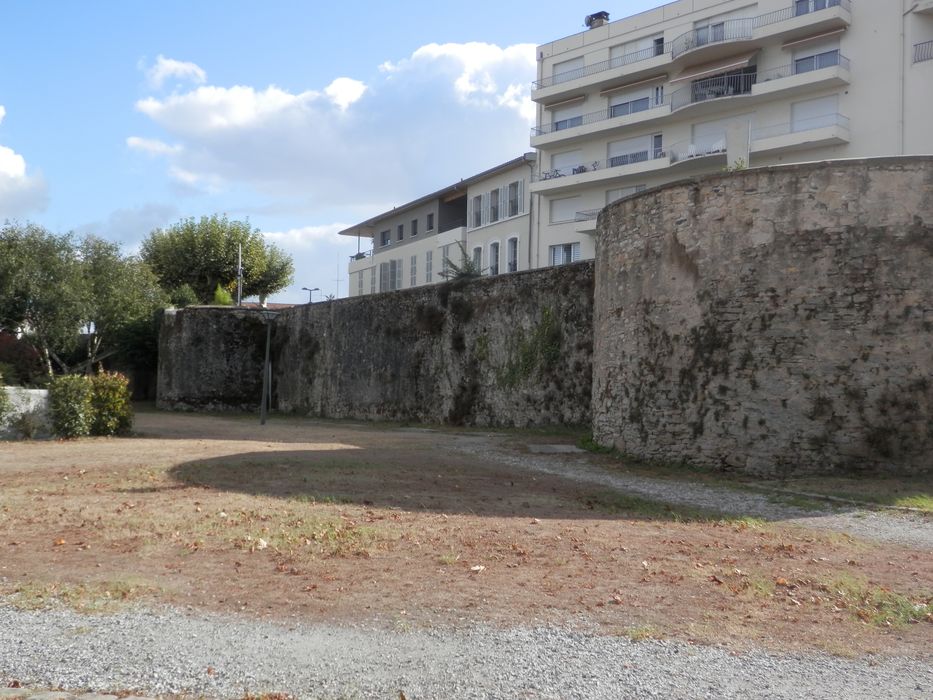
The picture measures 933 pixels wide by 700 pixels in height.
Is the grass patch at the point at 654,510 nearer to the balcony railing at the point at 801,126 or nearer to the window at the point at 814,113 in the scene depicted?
the balcony railing at the point at 801,126

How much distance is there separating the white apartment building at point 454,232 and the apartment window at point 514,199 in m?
0.04

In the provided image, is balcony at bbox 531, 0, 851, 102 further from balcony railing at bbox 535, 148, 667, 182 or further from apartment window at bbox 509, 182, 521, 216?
apartment window at bbox 509, 182, 521, 216

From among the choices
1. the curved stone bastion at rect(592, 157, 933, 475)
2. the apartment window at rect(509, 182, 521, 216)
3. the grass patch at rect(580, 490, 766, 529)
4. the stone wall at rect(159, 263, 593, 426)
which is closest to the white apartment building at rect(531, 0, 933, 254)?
the apartment window at rect(509, 182, 521, 216)

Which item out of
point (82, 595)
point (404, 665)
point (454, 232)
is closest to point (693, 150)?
point (454, 232)

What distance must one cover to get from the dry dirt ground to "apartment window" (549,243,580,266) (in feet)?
89.5

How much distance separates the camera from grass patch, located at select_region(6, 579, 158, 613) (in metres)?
5.60

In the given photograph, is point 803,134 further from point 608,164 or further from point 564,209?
point 564,209

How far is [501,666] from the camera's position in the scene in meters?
4.62

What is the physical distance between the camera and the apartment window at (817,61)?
32.6 meters

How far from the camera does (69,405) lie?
1741 cm

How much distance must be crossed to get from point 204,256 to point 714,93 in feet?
83.5

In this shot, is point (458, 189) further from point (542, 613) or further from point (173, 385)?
point (542, 613)

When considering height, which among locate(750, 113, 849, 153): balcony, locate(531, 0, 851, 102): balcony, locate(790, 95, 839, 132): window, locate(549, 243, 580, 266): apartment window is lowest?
locate(549, 243, 580, 266): apartment window

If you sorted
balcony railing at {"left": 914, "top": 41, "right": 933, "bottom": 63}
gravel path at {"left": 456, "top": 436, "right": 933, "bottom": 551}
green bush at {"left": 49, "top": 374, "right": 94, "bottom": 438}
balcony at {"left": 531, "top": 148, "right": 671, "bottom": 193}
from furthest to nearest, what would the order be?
1. balcony at {"left": 531, "top": 148, "right": 671, "bottom": 193}
2. balcony railing at {"left": 914, "top": 41, "right": 933, "bottom": 63}
3. green bush at {"left": 49, "top": 374, "right": 94, "bottom": 438}
4. gravel path at {"left": 456, "top": 436, "right": 933, "bottom": 551}
